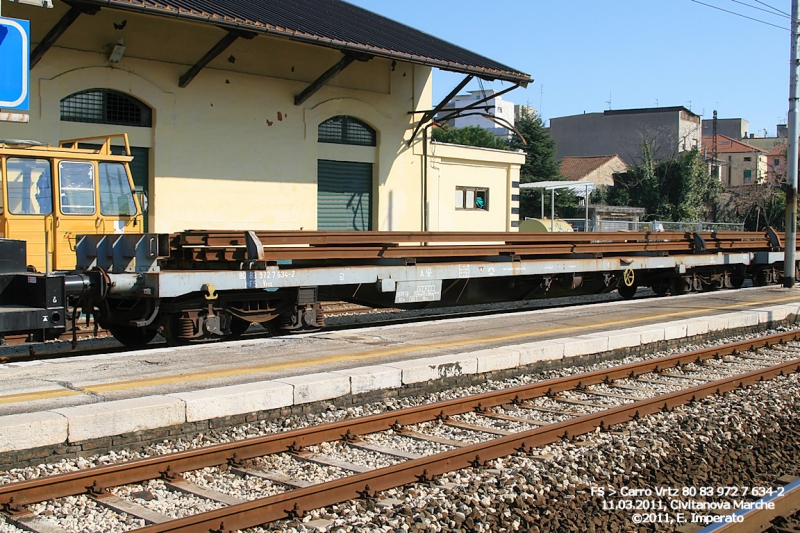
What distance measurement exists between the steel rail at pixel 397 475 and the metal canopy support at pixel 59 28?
11.8 m

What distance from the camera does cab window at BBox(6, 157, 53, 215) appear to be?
1091cm

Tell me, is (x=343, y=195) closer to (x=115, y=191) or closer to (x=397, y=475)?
(x=115, y=191)

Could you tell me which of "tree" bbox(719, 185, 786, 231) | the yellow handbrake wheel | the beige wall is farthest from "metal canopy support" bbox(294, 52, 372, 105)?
"tree" bbox(719, 185, 786, 231)

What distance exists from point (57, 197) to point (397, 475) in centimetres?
770

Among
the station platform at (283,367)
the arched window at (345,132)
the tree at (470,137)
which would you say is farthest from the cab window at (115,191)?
the tree at (470,137)

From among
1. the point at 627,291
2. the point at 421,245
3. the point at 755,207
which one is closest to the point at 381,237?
the point at 421,245

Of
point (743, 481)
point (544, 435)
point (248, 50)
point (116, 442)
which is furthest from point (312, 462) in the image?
point (248, 50)

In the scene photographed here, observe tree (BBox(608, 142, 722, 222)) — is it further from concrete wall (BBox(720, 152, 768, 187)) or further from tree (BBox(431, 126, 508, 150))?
concrete wall (BBox(720, 152, 768, 187))

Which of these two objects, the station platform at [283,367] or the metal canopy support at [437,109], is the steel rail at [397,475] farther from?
the metal canopy support at [437,109]

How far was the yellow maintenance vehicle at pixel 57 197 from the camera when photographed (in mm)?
10906

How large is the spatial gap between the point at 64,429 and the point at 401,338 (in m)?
5.47

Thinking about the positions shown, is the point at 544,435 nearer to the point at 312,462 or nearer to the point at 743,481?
the point at 743,481

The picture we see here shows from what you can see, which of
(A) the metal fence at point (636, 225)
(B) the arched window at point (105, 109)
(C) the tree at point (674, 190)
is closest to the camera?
(B) the arched window at point (105, 109)

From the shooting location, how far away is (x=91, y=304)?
1000 cm
